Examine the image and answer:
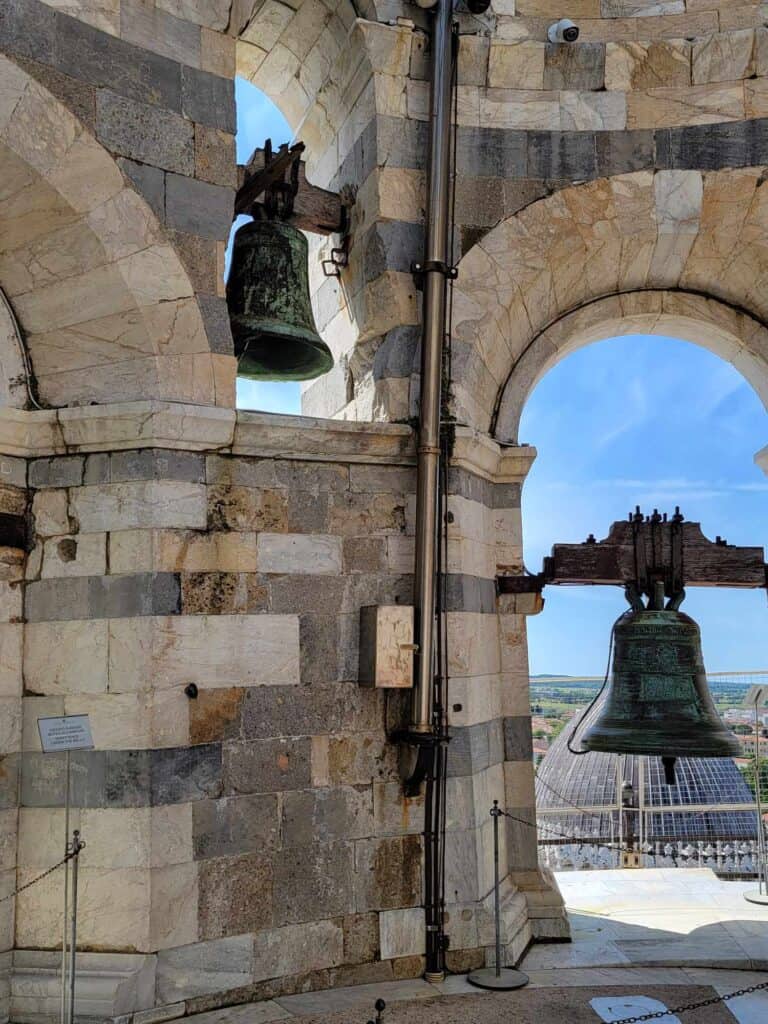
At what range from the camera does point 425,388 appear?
4.70m

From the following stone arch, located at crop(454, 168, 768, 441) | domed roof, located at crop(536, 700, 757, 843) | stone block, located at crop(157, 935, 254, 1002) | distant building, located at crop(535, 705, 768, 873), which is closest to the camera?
stone block, located at crop(157, 935, 254, 1002)

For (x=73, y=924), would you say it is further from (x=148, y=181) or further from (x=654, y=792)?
(x=654, y=792)

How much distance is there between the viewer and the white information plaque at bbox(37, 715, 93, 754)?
3695mm

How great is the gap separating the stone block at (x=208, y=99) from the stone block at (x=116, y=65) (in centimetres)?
4

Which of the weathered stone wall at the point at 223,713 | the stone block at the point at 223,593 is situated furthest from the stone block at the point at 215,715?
the stone block at the point at 223,593

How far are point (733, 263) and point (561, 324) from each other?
990 millimetres

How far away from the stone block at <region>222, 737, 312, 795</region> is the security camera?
3.75m

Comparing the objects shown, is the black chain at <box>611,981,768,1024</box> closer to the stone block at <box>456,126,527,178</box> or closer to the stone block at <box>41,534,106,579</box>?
the stone block at <box>41,534,106,579</box>

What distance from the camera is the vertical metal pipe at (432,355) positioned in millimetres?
4535

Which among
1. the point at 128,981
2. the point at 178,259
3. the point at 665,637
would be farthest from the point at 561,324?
the point at 128,981

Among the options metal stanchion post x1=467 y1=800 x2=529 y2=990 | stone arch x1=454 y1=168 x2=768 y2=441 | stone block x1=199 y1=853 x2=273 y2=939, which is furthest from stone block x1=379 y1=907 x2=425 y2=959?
stone arch x1=454 y1=168 x2=768 y2=441

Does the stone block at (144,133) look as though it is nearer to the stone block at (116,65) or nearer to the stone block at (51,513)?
the stone block at (116,65)

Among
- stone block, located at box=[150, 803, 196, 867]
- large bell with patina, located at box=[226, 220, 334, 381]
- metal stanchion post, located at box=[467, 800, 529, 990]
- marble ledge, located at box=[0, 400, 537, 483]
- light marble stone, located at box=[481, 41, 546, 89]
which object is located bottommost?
metal stanchion post, located at box=[467, 800, 529, 990]

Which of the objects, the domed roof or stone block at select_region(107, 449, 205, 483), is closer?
stone block at select_region(107, 449, 205, 483)
